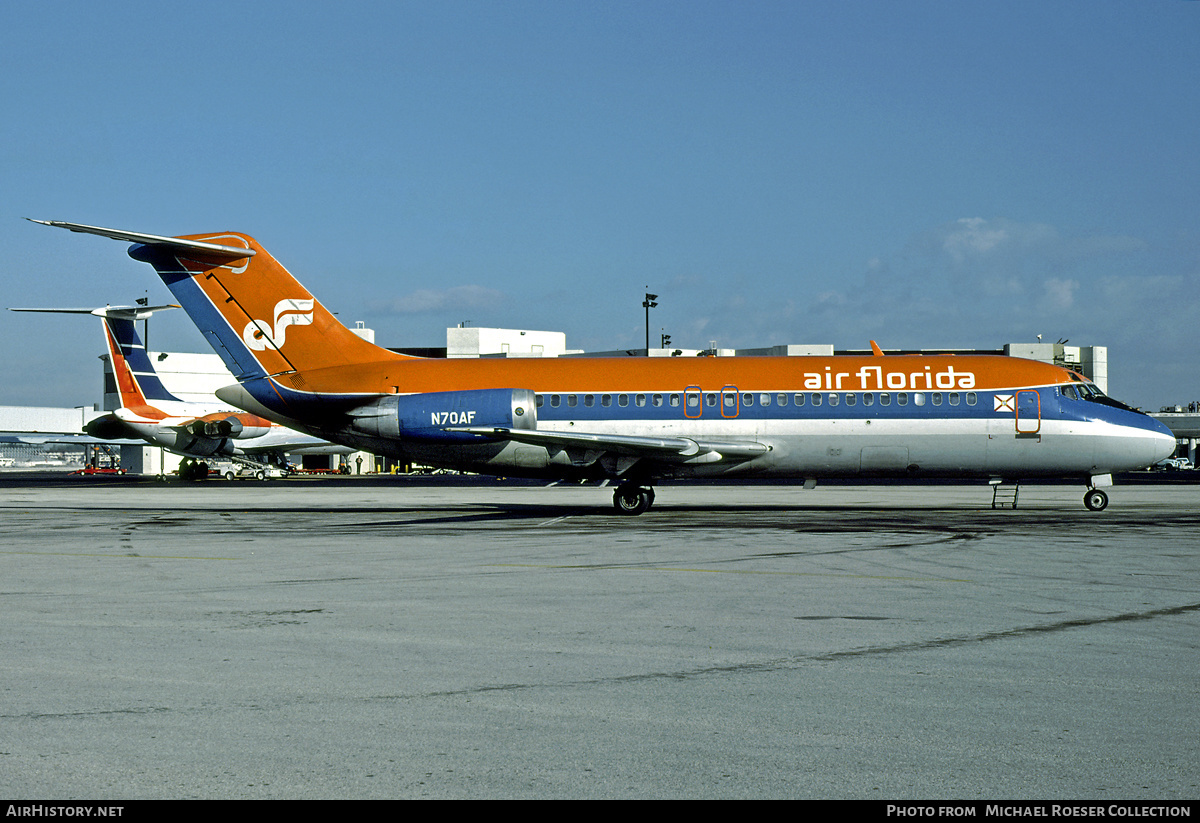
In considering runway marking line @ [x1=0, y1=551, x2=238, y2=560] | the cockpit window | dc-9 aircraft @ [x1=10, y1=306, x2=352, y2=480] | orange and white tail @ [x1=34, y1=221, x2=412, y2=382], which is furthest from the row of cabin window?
dc-9 aircraft @ [x1=10, y1=306, x2=352, y2=480]

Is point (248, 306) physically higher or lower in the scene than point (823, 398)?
higher

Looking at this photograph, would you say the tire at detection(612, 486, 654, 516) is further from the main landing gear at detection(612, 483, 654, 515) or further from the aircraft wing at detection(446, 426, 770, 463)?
the aircraft wing at detection(446, 426, 770, 463)

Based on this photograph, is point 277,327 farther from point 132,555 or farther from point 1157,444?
point 1157,444

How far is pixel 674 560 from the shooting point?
1664cm

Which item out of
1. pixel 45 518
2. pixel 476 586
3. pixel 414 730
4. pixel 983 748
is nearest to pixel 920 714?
A: pixel 983 748

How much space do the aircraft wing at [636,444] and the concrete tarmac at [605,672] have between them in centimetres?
814

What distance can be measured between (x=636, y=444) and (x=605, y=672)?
62.1 ft

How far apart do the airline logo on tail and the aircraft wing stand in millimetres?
5531

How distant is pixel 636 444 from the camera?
27.2 meters

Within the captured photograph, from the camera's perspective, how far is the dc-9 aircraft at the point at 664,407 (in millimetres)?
28250

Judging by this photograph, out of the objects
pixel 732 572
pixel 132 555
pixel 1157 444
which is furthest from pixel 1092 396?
pixel 132 555

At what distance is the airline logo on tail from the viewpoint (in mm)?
29094

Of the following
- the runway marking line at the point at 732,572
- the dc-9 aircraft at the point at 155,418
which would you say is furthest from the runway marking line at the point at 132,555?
the dc-9 aircraft at the point at 155,418
